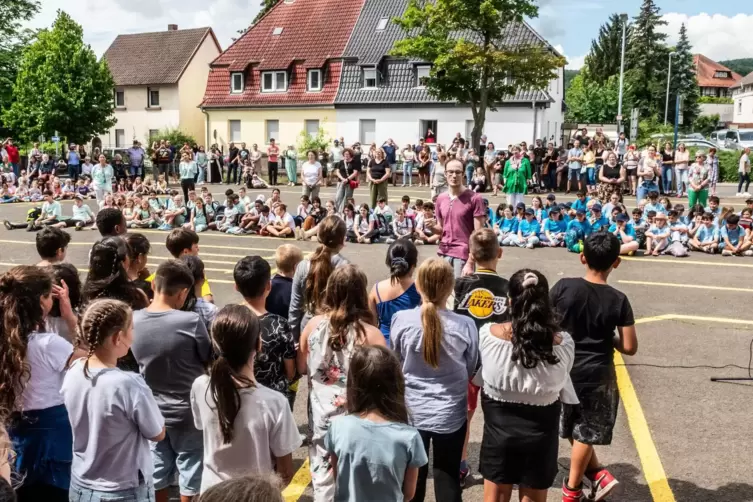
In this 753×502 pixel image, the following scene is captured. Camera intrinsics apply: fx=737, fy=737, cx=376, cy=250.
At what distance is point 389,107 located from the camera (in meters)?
42.2

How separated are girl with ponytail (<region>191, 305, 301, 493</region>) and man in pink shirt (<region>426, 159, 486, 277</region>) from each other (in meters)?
4.60

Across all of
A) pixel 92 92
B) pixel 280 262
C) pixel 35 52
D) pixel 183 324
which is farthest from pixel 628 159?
pixel 35 52

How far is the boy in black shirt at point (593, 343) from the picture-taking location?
4.79 metres

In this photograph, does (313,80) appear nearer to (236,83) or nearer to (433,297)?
(236,83)

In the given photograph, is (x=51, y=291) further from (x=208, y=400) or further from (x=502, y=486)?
(x=502, y=486)

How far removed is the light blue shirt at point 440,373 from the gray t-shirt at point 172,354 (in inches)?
46.7

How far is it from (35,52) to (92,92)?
4374mm

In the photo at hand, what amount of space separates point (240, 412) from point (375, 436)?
2.27 ft

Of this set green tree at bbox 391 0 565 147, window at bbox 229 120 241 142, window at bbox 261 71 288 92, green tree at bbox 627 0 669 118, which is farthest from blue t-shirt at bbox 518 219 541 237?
green tree at bbox 627 0 669 118

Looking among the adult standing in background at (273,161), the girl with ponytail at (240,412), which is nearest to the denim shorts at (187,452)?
the girl with ponytail at (240,412)

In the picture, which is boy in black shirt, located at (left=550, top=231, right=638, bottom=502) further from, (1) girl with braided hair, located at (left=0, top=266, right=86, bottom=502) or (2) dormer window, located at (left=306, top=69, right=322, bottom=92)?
(2) dormer window, located at (left=306, top=69, right=322, bottom=92)

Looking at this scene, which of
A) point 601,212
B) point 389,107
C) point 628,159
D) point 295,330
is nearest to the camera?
point 295,330

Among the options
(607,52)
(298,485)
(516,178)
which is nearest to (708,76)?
(607,52)

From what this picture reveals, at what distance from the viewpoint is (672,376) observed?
310 inches
